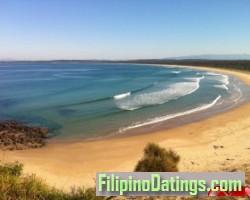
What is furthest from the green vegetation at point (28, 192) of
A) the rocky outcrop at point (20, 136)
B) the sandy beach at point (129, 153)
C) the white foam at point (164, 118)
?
the white foam at point (164, 118)

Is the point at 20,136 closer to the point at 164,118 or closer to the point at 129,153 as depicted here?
the point at 129,153

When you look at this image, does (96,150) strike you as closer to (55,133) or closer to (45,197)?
(55,133)

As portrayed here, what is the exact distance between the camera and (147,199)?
6.71m

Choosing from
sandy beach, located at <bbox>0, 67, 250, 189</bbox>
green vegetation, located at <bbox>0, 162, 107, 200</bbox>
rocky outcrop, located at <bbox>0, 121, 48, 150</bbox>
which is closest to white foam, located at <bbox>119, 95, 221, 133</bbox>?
sandy beach, located at <bbox>0, 67, 250, 189</bbox>

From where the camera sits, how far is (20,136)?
19.3 meters

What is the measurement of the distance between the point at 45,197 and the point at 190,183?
2973 millimetres

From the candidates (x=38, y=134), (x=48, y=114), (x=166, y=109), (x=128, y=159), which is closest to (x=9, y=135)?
(x=38, y=134)

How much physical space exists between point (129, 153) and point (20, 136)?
7845mm

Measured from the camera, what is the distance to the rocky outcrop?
17.8 m

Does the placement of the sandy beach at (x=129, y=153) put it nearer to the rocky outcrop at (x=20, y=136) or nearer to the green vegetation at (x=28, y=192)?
the rocky outcrop at (x=20, y=136)

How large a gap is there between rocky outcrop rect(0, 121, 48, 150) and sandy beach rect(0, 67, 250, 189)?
0.86 metres

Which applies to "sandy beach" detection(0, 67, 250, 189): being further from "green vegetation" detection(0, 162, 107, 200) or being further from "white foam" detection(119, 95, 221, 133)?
"green vegetation" detection(0, 162, 107, 200)

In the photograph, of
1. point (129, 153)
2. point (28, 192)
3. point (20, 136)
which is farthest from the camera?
point (20, 136)

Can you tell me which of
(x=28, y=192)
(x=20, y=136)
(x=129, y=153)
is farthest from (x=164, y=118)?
(x=28, y=192)
